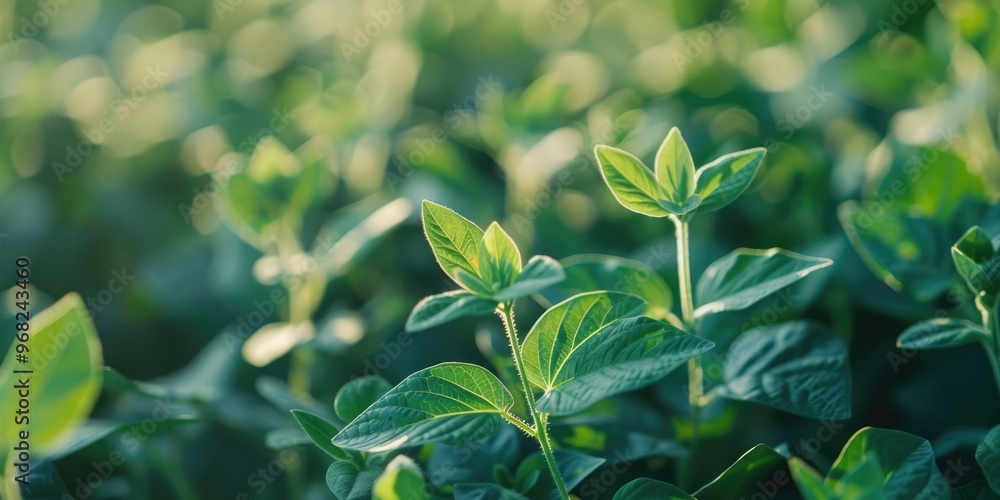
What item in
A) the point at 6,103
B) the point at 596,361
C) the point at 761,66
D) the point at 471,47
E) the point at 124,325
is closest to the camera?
the point at 596,361

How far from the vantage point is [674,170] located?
2.37ft

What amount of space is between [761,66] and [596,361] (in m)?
1.00

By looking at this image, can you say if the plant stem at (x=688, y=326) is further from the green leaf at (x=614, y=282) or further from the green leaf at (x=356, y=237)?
the green leaf at (x=356, y=237)

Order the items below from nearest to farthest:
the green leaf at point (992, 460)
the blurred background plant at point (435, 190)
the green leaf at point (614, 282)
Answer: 1. the green leaf at point (992, 460)
2. the green leaf at point (614, 282)
3. the blurred background plant at point (435, 190)

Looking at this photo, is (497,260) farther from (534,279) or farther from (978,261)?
(978,261)

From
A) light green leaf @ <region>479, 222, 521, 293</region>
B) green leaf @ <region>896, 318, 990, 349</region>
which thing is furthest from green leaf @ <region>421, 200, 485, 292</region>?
green leaf @ <region>896, 318, 990, 349</region>

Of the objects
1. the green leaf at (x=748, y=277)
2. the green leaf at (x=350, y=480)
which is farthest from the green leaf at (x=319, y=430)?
the green leaf at (x=748, y=277)

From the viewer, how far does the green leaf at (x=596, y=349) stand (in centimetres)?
62

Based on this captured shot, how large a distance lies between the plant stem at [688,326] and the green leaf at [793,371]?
0.09 ft

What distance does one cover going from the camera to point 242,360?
108 cm

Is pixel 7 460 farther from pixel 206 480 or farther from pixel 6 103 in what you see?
pixel 6 103

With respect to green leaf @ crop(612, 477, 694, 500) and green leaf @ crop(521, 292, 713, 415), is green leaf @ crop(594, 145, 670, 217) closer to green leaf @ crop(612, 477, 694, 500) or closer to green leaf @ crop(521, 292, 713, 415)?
green leaf @ crop(521, 292, 713, 415)

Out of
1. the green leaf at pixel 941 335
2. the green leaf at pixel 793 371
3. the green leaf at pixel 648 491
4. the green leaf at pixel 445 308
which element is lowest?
the green leaf at pixel 648 491

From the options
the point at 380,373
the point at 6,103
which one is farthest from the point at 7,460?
the point at 6,103
